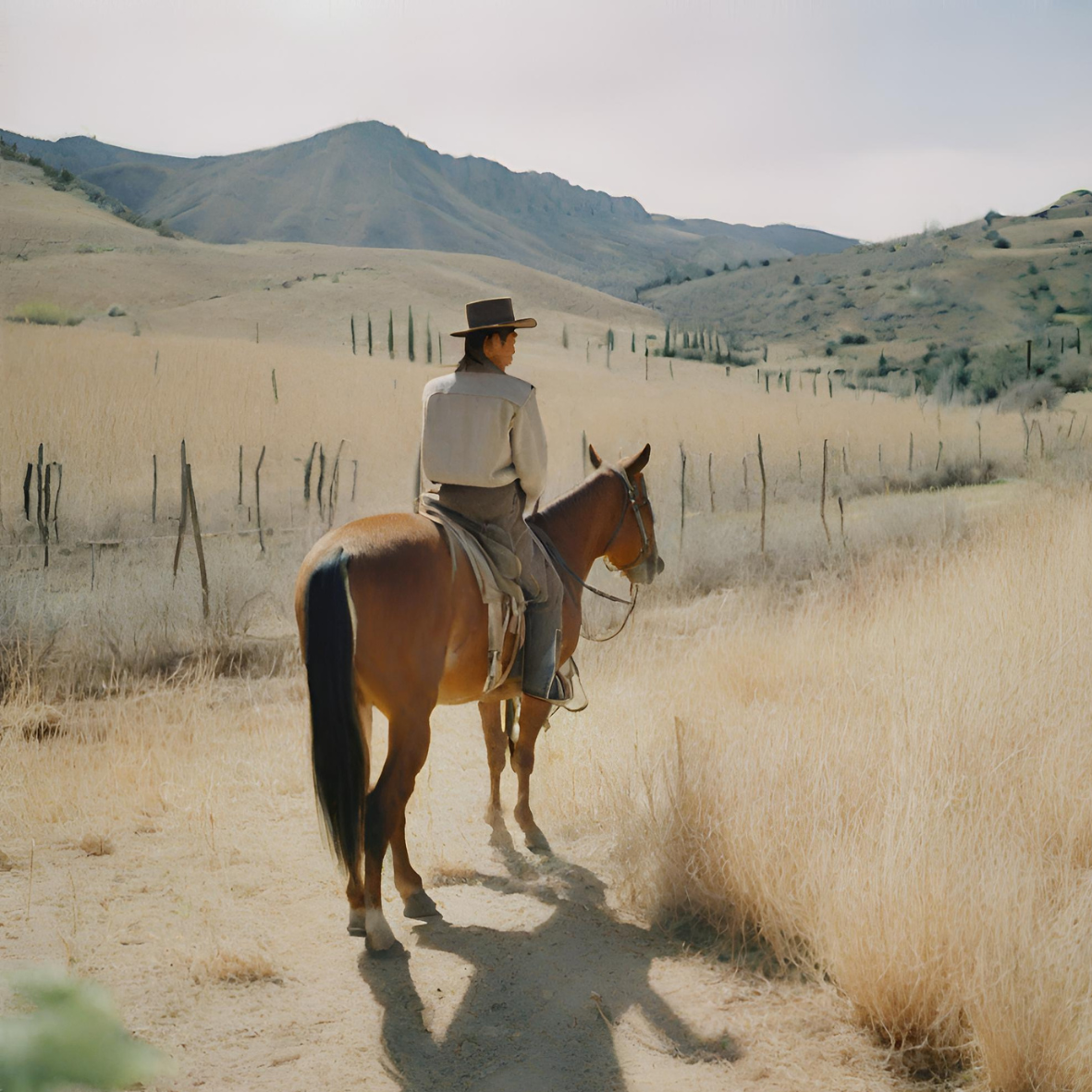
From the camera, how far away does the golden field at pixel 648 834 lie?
317cm

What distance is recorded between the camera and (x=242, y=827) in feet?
17.5

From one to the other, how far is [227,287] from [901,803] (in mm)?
70538

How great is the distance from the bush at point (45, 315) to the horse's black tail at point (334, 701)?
120 ft

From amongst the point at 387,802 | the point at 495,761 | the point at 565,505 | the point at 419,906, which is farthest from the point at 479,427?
the point at 419,906

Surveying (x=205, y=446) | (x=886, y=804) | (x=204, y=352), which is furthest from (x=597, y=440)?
(x=886, y=804)

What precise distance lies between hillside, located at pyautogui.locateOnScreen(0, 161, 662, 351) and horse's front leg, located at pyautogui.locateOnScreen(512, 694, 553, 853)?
133 feet

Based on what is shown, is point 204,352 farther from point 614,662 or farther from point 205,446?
point 614,662

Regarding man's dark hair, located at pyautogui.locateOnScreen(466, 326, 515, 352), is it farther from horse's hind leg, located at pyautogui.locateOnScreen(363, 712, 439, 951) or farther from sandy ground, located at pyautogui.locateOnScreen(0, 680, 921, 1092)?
sandy ground, located at pyautogui.locateOnScreen(0, 680, 921, 1092)

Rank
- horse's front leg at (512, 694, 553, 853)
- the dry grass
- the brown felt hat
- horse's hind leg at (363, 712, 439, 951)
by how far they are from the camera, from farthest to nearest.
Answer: the dry grass, horse's front leg at (512, 694, 553, 853), the brown felt hat, horse's hind leg at (363, 712, 439, 951)

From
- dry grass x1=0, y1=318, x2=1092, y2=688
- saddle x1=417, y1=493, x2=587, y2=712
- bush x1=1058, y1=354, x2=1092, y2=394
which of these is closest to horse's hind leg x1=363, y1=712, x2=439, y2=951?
saddle x1=417, y1=493, x2=587, y2=712

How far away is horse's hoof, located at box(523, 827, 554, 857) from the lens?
5043 millimetres

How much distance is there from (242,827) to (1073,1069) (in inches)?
169

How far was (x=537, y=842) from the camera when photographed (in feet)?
16.6

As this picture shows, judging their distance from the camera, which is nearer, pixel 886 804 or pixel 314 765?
pixel 314 765
